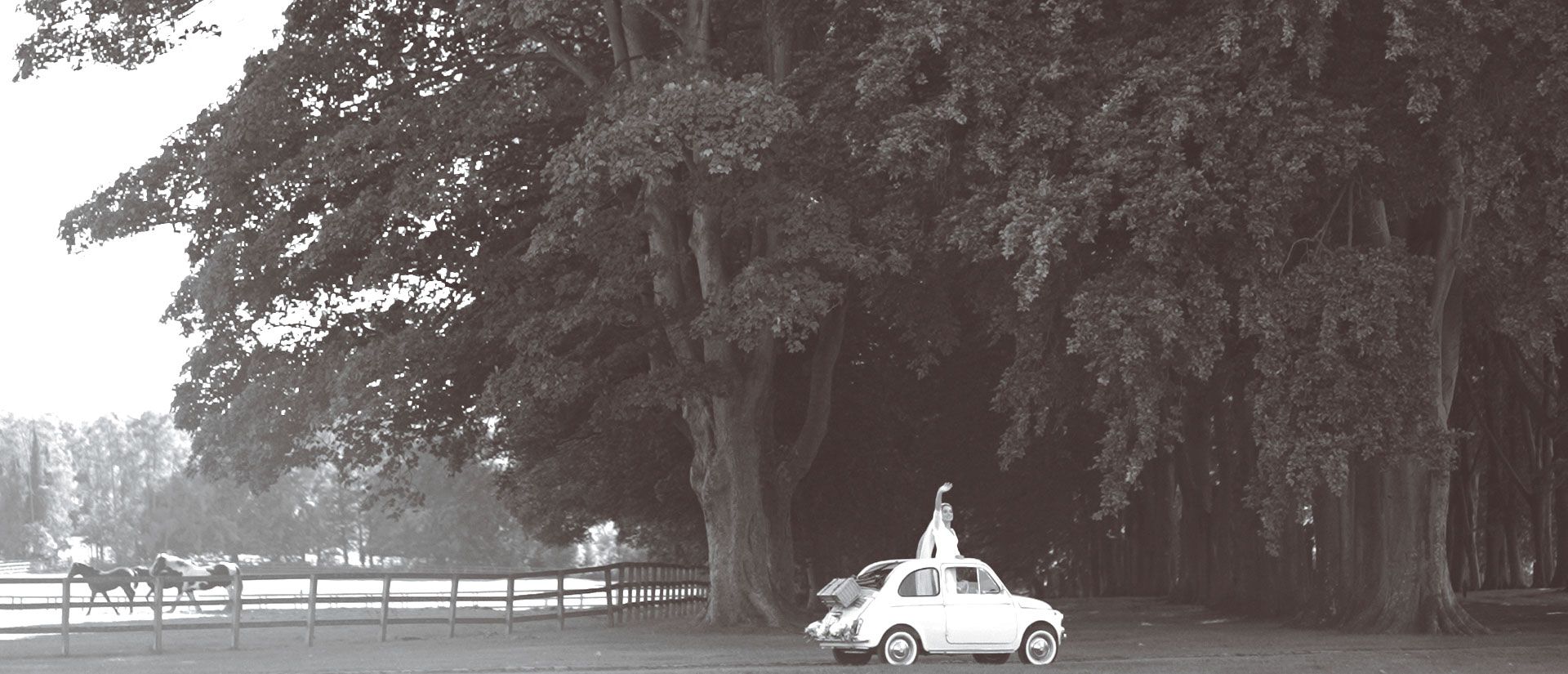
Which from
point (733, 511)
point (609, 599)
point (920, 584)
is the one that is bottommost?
point (609, 599)

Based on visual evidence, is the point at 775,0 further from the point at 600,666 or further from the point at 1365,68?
the point at 600,666

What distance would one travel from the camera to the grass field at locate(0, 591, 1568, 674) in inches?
829

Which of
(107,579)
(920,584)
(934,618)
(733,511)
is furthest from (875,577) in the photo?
(107,579)

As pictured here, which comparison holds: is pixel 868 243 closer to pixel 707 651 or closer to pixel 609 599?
pixel 707 651

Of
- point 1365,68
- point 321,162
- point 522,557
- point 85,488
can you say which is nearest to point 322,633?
point 321,162

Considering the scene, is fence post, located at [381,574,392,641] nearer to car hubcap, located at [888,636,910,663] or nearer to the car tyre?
car hubcap, located at [888,636,910,663]

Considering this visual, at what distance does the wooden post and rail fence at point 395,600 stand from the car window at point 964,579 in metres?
9.25

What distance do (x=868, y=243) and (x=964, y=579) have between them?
826 centimetres

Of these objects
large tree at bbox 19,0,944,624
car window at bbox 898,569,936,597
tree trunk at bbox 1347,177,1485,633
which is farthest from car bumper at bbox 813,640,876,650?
tree trunk at bbox 1347,177,1485,633

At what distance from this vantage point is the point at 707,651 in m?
24.9

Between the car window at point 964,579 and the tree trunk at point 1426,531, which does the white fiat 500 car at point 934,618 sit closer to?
the car window at point 964,579

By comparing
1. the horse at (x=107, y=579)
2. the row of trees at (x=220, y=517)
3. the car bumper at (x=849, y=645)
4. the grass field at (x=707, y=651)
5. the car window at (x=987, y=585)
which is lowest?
the grass field at (x=707, y=651)

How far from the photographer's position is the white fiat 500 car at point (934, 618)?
2103 cm

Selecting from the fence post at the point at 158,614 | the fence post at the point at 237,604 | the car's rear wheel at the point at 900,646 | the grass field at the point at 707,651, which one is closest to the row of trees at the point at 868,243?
the grass field at the point at 707,651
